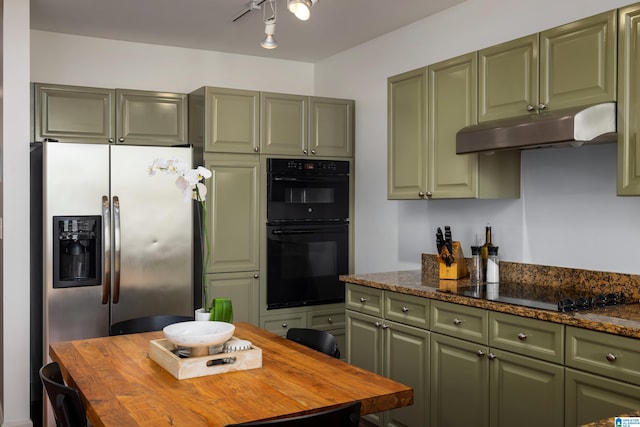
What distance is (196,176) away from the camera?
222 centimetres

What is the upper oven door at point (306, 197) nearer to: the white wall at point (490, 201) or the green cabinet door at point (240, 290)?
the white wall at point (490, 201)

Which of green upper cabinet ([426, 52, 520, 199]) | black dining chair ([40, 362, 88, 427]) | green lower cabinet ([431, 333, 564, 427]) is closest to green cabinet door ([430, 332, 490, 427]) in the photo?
green lower cabinet ([431, 333, 564, 427])

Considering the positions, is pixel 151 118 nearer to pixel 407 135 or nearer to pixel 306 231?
pixel 306 231

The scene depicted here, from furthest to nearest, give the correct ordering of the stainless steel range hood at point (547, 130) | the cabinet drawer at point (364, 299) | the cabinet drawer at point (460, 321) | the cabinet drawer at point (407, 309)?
the cabinet drawer at point (364, 299) → the cabinet drawer at point (407, 309) → the cabinet drawer at point (460, 321) → the stainless steel range hood at point (547, 130)

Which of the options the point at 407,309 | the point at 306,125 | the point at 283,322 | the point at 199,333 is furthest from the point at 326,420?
the point at 306,125

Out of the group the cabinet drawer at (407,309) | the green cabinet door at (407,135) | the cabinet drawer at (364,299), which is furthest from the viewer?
the green cabinet door at (407,135)

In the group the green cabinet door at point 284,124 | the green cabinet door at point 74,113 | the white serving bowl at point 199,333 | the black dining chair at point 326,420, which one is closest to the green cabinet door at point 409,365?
the white serving bowl at point 199,333

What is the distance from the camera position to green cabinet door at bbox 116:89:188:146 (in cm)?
437

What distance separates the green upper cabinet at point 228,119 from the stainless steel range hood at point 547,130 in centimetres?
171

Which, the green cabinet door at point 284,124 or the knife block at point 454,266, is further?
the green cabinet door at point 284,124

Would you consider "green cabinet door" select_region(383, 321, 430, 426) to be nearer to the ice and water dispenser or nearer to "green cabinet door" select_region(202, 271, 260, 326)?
"green cabinet door" select_region(202, 271, 260, 326)

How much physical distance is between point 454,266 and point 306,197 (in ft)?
4.58

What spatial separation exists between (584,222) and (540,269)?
37 centimetres

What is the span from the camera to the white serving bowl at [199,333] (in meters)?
2.01
